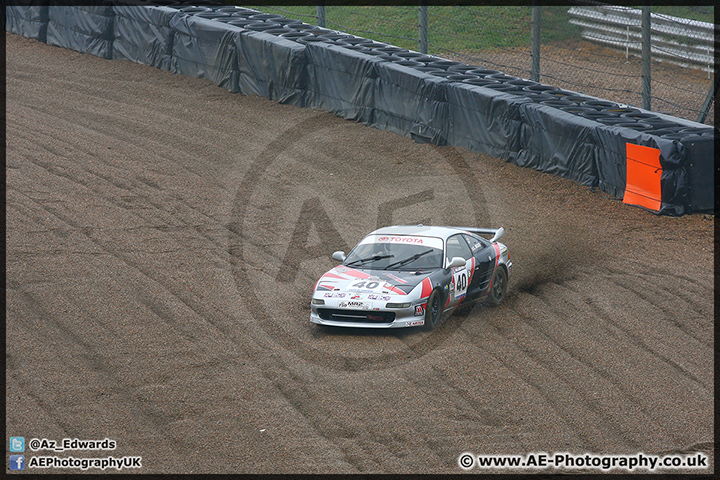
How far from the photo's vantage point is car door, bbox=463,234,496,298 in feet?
36.1

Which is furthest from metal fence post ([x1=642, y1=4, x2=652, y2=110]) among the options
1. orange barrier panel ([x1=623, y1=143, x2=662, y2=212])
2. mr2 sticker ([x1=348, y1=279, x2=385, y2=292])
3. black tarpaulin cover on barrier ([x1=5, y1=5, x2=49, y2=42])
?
black tarpaulin cover on barrier ([x1=5, y1=5, x2=49, y2=42])

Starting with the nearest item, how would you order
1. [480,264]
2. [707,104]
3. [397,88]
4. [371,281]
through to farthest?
[371,281]
[480,264]
[707,104]
[397,88]

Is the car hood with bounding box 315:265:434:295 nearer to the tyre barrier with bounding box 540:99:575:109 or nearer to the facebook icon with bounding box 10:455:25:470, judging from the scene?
the facebook icon with bounding box 10:455:25:470

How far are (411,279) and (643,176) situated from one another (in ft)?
20.1

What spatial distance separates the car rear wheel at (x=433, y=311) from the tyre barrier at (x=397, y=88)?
578 cm

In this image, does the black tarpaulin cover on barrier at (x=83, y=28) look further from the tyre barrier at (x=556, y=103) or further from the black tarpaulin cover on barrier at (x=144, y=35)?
the tyre barrier at (x=556, y=103)

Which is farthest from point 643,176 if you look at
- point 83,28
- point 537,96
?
point 83,28

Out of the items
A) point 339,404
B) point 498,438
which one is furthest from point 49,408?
point 498,438

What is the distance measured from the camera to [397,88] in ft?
59.1

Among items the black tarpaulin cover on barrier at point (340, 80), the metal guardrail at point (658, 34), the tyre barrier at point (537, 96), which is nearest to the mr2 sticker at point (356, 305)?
the tyre barrier at point (537, 96)

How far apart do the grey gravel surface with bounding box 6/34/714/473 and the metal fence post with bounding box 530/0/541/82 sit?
9.54 ft

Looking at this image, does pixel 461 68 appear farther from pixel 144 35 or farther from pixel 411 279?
pixel 411 279

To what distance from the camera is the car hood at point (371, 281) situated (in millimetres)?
10070

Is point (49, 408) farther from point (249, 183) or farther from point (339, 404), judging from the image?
point (249, 183)
